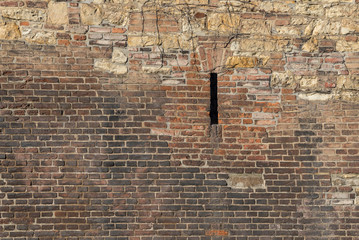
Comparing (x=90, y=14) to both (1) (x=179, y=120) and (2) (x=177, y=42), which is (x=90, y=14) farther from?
(1) (x=179, y=120)

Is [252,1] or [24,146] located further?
[252,1]

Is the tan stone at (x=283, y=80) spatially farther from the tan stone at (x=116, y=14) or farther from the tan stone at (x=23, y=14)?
the tan stone at (x=23, y=14)

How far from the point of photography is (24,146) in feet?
12.5

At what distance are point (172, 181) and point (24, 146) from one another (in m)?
1.68

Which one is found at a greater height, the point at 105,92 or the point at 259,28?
the point at 259,28

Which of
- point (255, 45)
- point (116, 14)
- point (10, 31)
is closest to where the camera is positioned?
point (10, 31)

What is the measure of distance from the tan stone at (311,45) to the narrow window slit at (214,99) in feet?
3.66

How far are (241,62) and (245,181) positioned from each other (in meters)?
1.38

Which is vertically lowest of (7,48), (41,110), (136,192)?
(136,192)

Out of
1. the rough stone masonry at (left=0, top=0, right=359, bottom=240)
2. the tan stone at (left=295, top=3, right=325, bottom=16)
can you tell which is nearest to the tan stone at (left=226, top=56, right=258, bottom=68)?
the rough stone masonry at (left=0, top=0, right=359, bottom=240)

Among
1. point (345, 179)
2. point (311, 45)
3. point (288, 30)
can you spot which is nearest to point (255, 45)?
point (288, 30)

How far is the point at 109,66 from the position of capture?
3943 millimetres

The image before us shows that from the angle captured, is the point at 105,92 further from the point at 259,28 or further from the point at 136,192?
the point at 259,28

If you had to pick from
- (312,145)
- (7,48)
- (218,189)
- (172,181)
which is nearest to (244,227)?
(218,189)
